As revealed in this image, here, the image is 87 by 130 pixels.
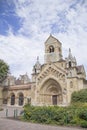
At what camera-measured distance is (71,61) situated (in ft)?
122

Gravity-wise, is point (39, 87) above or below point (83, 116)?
above

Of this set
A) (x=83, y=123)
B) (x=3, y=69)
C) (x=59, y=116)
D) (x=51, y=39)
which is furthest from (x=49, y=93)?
(x=83, y=123)

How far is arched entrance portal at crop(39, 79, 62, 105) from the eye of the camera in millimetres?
38250

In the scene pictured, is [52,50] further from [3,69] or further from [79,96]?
[3,69]

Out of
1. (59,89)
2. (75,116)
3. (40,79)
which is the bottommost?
(75,116)

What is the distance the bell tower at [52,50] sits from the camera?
40500mm

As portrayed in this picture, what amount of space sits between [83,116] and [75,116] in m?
0.77

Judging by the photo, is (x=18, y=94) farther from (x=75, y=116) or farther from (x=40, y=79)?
(x=75, y=116)

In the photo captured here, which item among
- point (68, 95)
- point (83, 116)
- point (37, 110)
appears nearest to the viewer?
point (83, 116)

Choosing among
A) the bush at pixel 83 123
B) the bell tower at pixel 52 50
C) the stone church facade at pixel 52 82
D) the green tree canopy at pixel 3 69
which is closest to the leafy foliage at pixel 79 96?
the stone church facade at pixel 52 82

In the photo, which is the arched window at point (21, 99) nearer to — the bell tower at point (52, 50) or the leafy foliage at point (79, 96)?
the bell tower at point (52, 50)

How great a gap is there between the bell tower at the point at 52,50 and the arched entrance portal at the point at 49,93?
5410mm

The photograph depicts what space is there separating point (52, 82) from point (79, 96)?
779 cm

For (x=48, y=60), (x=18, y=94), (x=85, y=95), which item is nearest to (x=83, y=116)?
(x=85, y=95)
